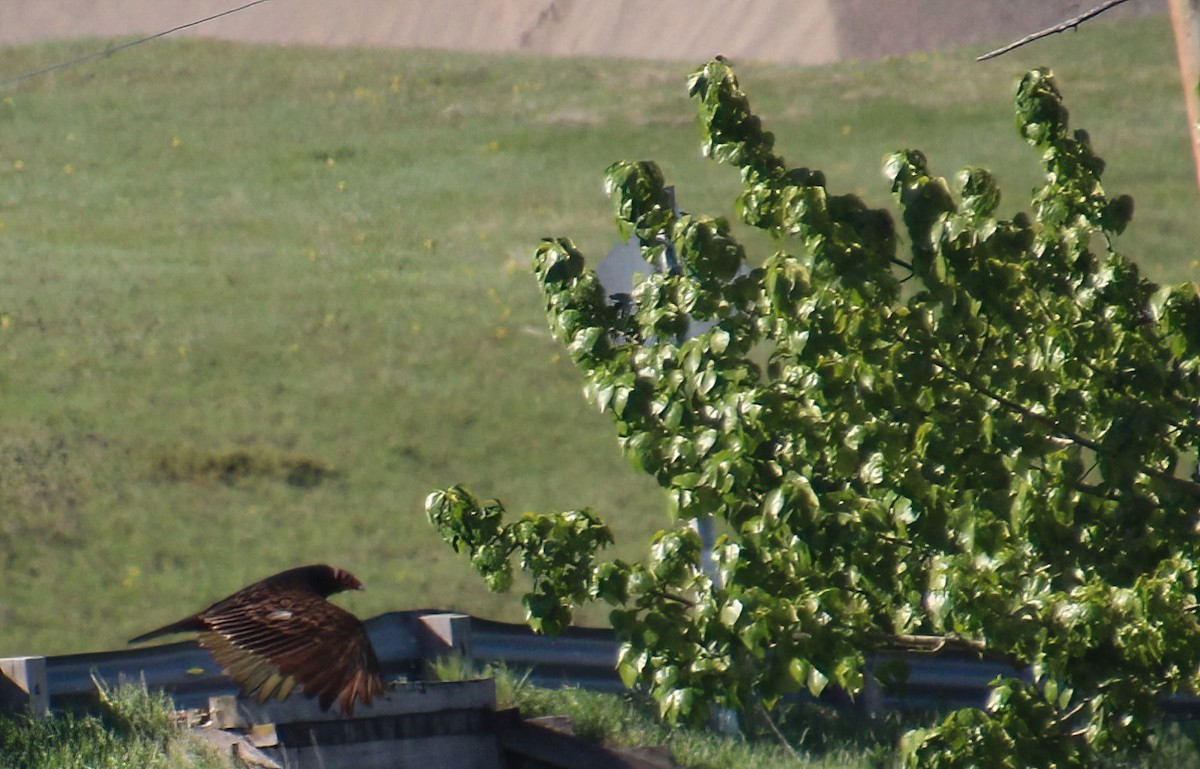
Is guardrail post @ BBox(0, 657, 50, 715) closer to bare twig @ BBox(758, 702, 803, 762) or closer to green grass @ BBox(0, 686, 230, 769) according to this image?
green grass @ BBox(0, 686, 230, 769)

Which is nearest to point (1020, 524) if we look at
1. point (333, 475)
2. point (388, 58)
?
point (333, 475)

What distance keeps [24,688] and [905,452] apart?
510cm

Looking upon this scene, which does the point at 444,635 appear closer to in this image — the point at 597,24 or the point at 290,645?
the point at 290,645

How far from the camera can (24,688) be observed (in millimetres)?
8828

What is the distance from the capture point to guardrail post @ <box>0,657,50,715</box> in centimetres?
882

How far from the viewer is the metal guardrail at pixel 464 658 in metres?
9.43

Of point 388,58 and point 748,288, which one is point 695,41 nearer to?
point 388,58

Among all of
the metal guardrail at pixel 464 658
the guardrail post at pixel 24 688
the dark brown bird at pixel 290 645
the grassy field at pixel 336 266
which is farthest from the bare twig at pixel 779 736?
the guardrail post at pixel 24 688

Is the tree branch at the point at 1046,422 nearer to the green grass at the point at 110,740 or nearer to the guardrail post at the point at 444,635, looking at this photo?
the green grass at the point at 110,740

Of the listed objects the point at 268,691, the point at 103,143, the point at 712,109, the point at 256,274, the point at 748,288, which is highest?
the point at 103,143

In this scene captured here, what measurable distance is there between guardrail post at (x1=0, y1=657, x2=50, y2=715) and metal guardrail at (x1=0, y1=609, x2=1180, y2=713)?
0.07 metres

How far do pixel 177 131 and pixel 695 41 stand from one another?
649 centimetres

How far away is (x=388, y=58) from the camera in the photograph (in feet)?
64.6

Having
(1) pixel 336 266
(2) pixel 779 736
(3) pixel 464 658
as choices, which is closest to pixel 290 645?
(3) pixel 464 658
